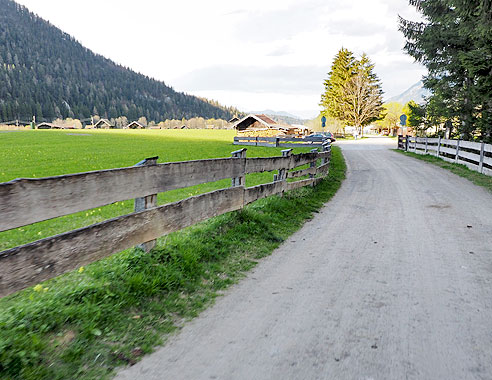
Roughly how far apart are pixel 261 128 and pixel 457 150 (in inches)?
1472

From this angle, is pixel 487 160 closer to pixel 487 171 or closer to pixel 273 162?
pixel 487 171

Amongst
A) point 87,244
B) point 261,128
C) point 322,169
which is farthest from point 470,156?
point 261,128

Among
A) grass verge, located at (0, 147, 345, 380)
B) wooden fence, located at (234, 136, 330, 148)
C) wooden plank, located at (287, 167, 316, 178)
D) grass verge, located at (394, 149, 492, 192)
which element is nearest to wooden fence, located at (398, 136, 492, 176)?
grass verge, located at (394, 149, 492, 192)

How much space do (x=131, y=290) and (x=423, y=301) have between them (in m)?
2.77

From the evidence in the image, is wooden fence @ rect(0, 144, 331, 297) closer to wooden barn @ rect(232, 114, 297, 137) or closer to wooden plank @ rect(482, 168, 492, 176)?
wooden plank @ rect(482, 168, 492, 176)

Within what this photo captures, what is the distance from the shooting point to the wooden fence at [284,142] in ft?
114

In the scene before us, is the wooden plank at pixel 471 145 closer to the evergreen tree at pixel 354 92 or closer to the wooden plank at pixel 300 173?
the wooden plank at pixel 300 173

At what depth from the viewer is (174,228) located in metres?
4.29

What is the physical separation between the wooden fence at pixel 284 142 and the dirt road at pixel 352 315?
93.2ft

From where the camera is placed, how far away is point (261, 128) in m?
54.3

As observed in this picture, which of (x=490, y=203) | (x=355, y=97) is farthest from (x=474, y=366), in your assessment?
(x=355, y=97)

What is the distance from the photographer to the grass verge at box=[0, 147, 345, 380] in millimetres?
2475

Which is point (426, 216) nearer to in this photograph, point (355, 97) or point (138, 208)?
point (138, 208)

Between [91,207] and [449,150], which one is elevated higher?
[449,150]
